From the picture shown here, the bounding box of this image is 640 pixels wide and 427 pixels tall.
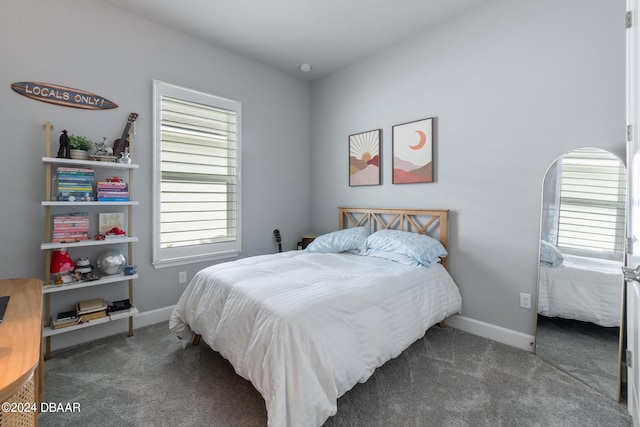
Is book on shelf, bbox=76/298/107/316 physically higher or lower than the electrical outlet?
lower

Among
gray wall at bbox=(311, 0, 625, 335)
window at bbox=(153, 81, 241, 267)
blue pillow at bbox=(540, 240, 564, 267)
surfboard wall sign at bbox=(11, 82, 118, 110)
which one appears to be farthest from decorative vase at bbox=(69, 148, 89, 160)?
blue pillow at bbox=(540, 240, 564, 267)

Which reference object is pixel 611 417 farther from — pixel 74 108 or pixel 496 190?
pixel 74 108

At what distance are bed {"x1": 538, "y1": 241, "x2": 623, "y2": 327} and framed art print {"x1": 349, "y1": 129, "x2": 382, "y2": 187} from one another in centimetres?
175

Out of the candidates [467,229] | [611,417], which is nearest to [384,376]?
[611,417]

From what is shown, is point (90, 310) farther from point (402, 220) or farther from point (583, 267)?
point (583, 267)

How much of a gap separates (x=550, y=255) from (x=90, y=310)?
353cm

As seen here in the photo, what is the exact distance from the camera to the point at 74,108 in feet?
7.63

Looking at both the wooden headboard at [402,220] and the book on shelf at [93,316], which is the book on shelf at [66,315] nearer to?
the book on shelf at [93,316]

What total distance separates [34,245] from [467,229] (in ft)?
11.5

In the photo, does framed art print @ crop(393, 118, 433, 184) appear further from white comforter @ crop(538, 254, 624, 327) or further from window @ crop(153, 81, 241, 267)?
window @ crop(153, 81, 241, 267)

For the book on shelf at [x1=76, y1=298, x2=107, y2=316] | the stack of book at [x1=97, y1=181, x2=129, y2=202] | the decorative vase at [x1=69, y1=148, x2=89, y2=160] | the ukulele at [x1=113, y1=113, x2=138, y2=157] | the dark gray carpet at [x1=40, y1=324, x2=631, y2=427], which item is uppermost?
the ukulele at [x1=113, y1=113, x2=138, y2=157]

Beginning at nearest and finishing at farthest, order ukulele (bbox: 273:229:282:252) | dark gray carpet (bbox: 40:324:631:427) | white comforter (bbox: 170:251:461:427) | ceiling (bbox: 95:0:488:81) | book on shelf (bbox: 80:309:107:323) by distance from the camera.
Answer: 1. white comforter (bbox: 170:251:461:427)
2. dark gray carpet (bbox: 40:324:631:427)
3. book on shelf (bbox: 80:309:107:323)
4. ceiling (bbox: 95:0:488:81)
5. ukulele (bbox: 273:229:282:252)

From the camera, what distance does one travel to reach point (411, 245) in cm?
247

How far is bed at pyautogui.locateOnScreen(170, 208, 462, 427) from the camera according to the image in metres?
1.31
